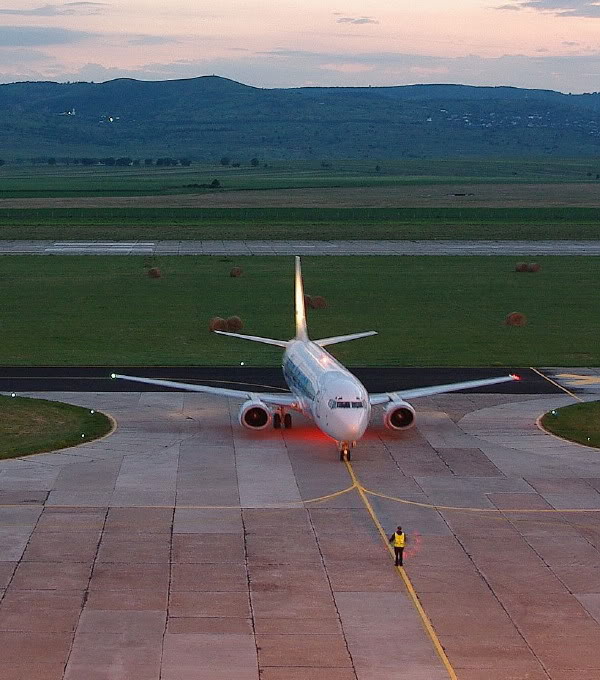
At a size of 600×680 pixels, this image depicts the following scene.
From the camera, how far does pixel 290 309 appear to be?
9088 centimetres

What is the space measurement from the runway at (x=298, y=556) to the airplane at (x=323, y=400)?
979mm

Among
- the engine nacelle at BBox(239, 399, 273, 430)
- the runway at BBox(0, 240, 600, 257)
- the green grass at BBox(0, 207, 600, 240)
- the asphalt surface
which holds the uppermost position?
the engine nacelle at BBox(239, 399, 273, 430)

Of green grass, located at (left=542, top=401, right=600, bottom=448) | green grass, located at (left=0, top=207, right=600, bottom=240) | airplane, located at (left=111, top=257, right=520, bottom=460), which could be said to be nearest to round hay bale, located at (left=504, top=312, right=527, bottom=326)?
green grass, located at (left=542, top=401, right=600, bottom=448)

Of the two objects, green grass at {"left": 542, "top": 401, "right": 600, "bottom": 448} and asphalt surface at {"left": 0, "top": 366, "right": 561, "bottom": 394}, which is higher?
green grass at {"left": 542, "top": 401, "right": 600, "bottom": 448}

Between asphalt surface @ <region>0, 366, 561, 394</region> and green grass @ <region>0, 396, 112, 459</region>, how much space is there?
4660mm

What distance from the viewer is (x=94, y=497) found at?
4275cm

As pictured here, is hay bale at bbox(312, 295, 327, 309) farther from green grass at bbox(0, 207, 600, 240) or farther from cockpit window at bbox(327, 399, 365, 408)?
green grass at bbox(0, 207, 600, 240)

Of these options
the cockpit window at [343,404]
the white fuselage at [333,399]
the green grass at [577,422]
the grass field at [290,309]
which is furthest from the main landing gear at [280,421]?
the grass field at [290,309]

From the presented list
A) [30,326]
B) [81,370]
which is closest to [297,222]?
[30,326]

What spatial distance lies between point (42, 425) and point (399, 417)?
608 inches

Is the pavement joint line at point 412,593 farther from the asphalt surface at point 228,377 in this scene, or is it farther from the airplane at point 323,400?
the asphalt surface at point 228,377

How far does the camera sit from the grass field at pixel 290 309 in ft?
239

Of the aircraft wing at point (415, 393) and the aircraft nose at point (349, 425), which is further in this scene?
the aircraft wing at point (415, 393)

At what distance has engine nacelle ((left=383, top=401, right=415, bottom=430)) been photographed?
52.0m
